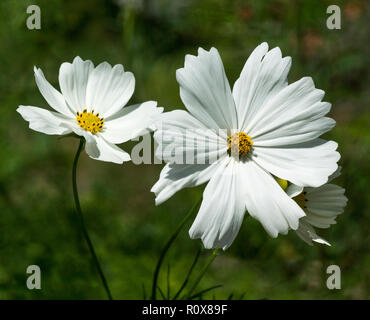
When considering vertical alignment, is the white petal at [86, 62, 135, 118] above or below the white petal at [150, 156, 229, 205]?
above

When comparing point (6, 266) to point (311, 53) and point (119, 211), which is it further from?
point (311, 53)

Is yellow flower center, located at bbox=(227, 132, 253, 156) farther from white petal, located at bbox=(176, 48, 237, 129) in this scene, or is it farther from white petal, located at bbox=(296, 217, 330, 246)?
white petal, located at bbox=(296, 217, 330, 246)

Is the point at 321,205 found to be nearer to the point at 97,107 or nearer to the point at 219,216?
the point at 219,216

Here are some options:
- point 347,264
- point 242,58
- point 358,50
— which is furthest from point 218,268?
point 358,50

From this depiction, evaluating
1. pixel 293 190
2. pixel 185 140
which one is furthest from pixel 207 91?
pixel 293 190

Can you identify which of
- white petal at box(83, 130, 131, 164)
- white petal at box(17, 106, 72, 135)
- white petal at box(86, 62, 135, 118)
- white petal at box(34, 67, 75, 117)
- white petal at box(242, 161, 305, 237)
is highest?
white petal at box(86, 62, 135, 118)

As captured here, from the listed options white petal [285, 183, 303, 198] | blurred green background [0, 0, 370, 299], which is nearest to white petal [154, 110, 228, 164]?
white petal [285, 183, 303, 198]

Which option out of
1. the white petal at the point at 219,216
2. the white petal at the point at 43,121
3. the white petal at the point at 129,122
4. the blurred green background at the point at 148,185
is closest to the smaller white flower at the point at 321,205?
the white petal at the point at 219,216
